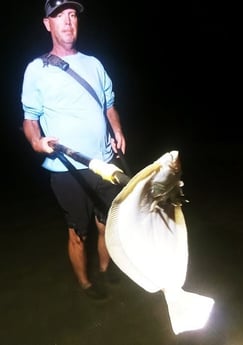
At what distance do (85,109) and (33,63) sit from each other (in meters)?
0.41

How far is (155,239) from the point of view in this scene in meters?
2.64

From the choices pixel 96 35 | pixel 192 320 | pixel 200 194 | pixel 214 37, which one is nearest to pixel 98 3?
pixel 96 35

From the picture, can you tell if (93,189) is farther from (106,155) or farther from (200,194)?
(200,194)

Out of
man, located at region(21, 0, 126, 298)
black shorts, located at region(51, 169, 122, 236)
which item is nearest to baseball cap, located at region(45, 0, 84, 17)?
man, located at region(21, 0, 126, 298)

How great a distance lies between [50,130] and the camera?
3.24m

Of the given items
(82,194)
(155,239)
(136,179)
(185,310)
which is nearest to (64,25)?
(82,194)

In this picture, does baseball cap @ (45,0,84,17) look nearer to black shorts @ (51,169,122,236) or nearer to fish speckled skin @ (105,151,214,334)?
black shorts @ (51,169,122,236)

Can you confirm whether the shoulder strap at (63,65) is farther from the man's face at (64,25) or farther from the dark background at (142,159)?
the dark background at (142,159)

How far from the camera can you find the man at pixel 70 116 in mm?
3105

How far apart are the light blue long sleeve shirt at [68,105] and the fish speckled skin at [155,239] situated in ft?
2.58

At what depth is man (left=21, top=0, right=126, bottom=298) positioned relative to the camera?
3105 mm

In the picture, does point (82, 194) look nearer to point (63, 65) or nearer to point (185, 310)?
point (63, 65)

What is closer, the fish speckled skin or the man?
the fish speckled skin

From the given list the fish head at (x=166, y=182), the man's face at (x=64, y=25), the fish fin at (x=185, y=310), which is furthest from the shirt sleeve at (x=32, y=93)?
the fish fin at (x=185, y=310)
